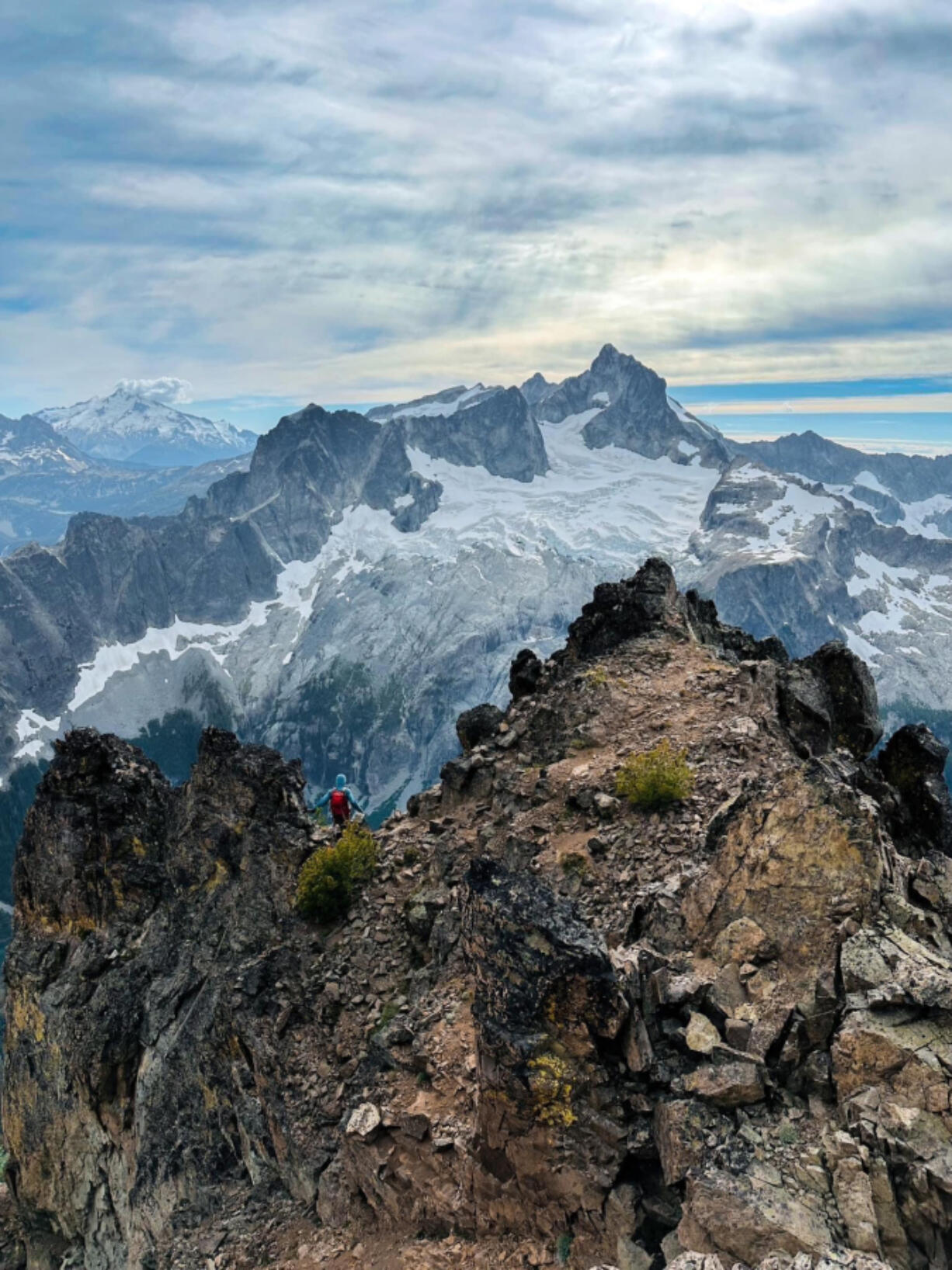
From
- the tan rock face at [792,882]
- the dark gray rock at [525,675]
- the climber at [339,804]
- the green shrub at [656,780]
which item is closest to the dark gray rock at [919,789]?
the green shrub at [656,780]

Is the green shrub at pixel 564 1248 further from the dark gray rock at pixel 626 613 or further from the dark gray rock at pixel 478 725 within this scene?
the dark gray rock at pixel 626 613

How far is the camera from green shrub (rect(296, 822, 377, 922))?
26750 millimetres

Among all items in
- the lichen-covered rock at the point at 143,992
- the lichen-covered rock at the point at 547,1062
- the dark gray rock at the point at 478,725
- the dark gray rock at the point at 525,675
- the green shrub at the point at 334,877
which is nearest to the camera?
the lichen-covered rock at the point at 547,1062

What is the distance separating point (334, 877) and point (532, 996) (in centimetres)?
1369

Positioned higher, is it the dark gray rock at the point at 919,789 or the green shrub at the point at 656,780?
the green shrub at the point at 656,780

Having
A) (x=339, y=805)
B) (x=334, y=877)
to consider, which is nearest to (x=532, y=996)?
(x=334, y=877)

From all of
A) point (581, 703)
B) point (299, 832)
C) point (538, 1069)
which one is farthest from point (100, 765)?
point (538, 1069)

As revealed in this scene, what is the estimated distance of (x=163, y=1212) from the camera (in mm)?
25156

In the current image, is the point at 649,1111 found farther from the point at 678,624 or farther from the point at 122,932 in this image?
the point at 122,932

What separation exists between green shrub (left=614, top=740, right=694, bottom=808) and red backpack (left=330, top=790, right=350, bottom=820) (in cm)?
1327

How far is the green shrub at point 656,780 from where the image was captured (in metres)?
23.1

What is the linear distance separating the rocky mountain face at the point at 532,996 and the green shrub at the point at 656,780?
0.51 metres

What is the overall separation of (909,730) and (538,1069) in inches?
943

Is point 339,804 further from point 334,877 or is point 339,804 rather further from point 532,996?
point 532,996
